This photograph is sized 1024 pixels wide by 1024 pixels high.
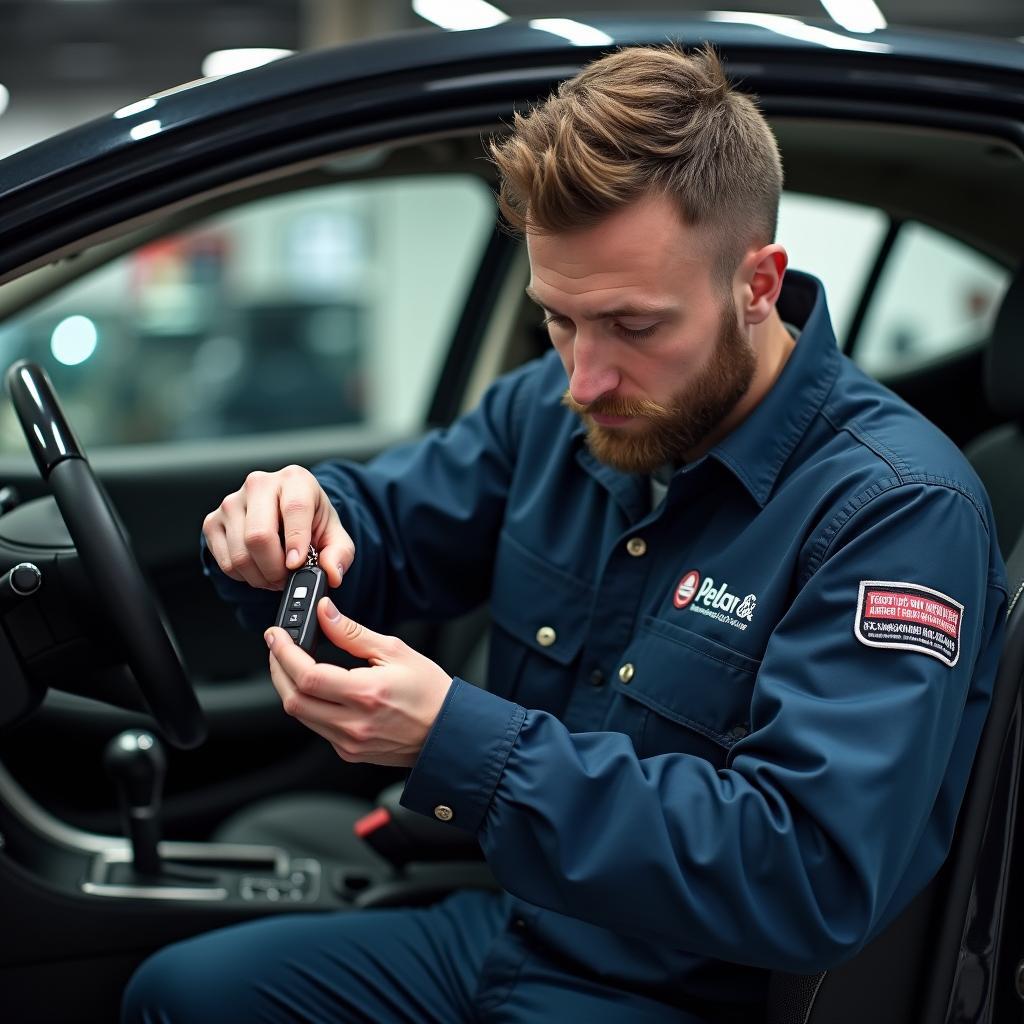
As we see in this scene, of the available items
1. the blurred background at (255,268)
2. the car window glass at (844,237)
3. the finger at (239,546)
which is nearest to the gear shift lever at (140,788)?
the finger at (239,546)

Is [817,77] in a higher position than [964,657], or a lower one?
higher

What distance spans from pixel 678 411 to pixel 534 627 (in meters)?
0.31

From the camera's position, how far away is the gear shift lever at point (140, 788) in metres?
1.52

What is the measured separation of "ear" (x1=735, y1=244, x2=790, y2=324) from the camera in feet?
3.83

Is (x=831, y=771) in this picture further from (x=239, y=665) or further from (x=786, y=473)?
(x=239, y=665)

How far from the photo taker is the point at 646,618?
1.23 metres

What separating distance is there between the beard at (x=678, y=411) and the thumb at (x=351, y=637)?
1.07ft

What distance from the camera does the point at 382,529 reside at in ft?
4.82

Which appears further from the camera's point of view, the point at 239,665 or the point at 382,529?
the point at 239,665

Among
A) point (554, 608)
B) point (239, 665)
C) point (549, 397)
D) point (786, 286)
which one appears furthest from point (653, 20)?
point (239, 665)

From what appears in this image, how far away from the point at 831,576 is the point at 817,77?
534mm

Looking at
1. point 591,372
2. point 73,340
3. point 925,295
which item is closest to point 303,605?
point 591,372

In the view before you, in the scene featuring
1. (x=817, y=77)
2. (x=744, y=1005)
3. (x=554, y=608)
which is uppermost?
(x=817, y=77)

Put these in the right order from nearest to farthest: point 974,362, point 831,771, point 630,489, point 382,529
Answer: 1. point 831,771
2. point 630,489
3. point 382,529
4. point 974,362
